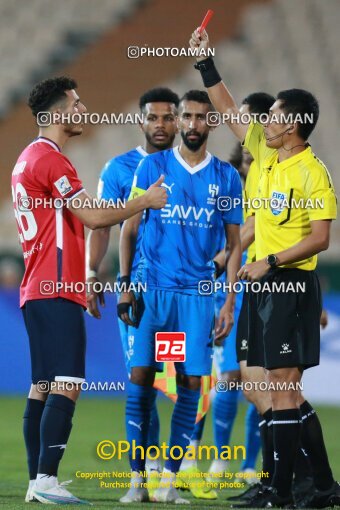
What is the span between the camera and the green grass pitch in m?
6.30

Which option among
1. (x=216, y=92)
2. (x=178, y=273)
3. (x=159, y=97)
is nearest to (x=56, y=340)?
(x=178, y=273)

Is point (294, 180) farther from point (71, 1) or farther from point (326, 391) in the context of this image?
point (71, 1)

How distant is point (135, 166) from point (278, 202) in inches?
71.6

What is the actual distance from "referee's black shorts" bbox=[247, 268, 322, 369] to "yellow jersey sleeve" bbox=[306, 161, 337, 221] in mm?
339

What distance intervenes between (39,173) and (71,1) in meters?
17.5

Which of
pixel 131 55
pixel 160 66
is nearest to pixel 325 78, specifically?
pixel 160 66

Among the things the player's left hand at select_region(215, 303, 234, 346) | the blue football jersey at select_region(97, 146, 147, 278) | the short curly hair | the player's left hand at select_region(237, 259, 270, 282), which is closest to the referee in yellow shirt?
the player's left hand at select_region(237, 259, 270, 282)

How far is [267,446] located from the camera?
20.8ft

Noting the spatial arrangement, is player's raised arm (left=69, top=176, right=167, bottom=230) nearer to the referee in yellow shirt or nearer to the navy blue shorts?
the navy blue shorts

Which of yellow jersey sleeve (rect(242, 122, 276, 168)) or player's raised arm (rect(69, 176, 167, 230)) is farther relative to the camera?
yellow jersey sleeve (rect(242, 122, 276, 168))

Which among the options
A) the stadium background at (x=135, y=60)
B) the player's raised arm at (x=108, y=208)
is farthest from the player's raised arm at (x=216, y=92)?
the stadium background at (x=135, y=60)

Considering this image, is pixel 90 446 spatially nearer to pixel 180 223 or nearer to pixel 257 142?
pixel 180 223

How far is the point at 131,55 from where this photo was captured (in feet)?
23.1

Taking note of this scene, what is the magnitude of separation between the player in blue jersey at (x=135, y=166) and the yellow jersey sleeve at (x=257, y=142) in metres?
1.03
